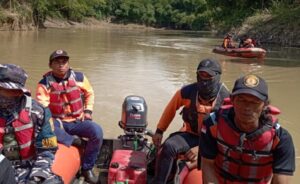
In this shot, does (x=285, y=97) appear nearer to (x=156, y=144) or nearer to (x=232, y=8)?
(x=156, y=144)

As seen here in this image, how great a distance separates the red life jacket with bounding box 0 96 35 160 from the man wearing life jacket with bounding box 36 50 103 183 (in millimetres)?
1215

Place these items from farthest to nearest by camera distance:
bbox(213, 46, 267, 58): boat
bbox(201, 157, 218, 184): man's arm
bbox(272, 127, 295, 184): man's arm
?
bbox(213, 46, 267, 58): boat → bbox(201, 157, 218, 184): man's arm → bbox(272, 127, 295, 184): man's arm

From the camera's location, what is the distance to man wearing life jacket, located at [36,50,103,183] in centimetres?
430

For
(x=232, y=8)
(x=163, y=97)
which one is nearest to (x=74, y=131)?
(x=163, y=97)

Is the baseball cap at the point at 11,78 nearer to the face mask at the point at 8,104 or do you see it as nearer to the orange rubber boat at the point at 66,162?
the face mask at the point at 8,104

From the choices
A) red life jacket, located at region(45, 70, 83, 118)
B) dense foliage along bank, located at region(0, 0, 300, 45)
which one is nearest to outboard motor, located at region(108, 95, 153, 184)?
red life jacket, located at region(45, 70, 83, 118)

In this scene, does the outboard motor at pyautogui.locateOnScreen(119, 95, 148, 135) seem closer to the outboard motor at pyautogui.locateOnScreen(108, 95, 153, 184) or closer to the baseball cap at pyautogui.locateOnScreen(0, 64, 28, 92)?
the outboard motor at pyautogui.locateOnScreen(108, 95, 153, 184)

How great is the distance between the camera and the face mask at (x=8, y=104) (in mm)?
2949

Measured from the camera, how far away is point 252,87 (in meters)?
2.32

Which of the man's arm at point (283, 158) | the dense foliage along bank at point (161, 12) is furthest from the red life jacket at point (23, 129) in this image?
the dense foliage along bank at point (161, 12)

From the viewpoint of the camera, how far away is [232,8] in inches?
1485

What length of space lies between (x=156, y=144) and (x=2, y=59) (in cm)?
1245

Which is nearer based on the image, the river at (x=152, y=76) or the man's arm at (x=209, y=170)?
the man's arm at (x=209, y=170)

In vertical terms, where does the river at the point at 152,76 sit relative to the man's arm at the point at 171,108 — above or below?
below
